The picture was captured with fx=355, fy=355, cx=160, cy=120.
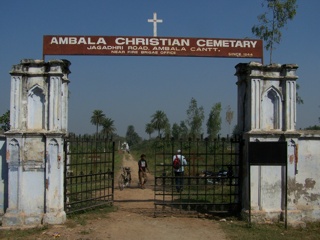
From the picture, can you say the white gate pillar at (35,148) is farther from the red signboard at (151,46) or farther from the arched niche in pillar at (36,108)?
the red signboard at (151,46)

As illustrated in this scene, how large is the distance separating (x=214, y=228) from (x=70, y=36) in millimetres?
6610

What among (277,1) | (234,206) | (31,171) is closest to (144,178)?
(234,206)

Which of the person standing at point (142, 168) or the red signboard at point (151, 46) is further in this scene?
the person standing at point (142, 168)

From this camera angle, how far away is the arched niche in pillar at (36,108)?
957cm

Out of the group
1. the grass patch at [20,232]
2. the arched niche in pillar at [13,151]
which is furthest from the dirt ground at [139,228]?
the arched niche in pillar at [13,151]

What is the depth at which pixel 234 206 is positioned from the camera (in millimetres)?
10539

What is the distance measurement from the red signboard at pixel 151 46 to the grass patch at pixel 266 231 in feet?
15.6

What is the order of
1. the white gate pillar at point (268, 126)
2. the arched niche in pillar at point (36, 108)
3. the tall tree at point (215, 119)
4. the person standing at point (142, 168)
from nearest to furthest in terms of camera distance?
1. the arched niche in pillar at point (36, 108)
2. the white gate pillar at point (268, 126)
3. the person standing at point (142, 168)
4. the tall tree at point (215, 119)

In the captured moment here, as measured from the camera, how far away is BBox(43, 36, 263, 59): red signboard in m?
10.1

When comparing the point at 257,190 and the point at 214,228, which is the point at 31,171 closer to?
the point at 214,228

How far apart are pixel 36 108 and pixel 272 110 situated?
6.56 meters

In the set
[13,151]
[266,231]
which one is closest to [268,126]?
[266,231]

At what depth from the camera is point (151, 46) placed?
10203 mm

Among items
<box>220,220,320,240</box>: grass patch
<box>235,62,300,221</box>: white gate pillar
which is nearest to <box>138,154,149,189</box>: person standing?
<box>235,62,300,221</box>: white gate pillar
